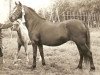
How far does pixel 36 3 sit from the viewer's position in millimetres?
31891

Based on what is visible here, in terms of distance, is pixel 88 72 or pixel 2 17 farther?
pixel 2 17

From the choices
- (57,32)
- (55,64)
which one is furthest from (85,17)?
(57,32)

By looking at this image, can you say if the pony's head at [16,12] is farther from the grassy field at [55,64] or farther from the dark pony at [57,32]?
the grassy field at [55,64]

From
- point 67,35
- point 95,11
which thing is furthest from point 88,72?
point 95,11

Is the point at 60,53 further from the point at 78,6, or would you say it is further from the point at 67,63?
the point at 78,6

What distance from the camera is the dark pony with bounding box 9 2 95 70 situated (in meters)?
9.23

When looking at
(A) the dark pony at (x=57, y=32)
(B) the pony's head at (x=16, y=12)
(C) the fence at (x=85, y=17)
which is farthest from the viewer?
(C) the fence at (x=85, y=17)

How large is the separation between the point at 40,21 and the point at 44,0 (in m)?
22.7

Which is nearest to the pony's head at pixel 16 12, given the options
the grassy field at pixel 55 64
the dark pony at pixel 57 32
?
the dark pony at pixel 57 32

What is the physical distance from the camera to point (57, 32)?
31.3 feet

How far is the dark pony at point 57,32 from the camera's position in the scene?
30.3ft

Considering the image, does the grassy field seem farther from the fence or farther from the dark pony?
the fence

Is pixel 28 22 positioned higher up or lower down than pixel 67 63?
higher up

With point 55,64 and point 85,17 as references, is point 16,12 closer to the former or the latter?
point 55,64
